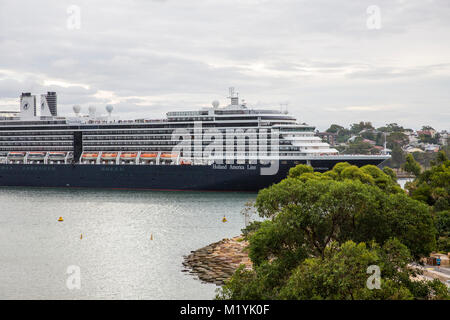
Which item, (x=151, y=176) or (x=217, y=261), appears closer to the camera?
(x=217, y=261)

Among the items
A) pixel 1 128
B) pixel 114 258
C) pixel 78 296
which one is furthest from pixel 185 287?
pixel 1 128

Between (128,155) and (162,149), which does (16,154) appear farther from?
(162,149)

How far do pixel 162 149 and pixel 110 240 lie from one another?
125 feet

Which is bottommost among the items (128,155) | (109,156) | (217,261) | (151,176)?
(217,261)

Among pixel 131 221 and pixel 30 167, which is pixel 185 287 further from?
pixel 30 167

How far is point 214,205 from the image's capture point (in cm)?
5691

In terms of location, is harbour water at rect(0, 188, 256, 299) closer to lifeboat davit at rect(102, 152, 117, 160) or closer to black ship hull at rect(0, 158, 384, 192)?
black ship hull at rect(0, 158, 384, 192)

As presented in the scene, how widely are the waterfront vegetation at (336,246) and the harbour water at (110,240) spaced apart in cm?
733

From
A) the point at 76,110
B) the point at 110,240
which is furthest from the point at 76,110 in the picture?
the point at 110,240

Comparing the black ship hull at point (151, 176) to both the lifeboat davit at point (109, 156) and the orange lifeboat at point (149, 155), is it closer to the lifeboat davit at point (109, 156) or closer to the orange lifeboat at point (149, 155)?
the lifeboat davit at point (109, 156)

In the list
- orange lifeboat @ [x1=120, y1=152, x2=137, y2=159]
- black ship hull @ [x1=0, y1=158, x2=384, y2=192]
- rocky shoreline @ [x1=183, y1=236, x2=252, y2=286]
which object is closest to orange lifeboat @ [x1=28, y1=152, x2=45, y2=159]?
black ship hull @ [x1=0, y1=158, x2=384, y2=192]

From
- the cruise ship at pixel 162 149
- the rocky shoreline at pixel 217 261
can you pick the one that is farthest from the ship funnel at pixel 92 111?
the rocky shoreline at pixel 217 261

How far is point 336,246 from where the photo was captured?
2044 cm
